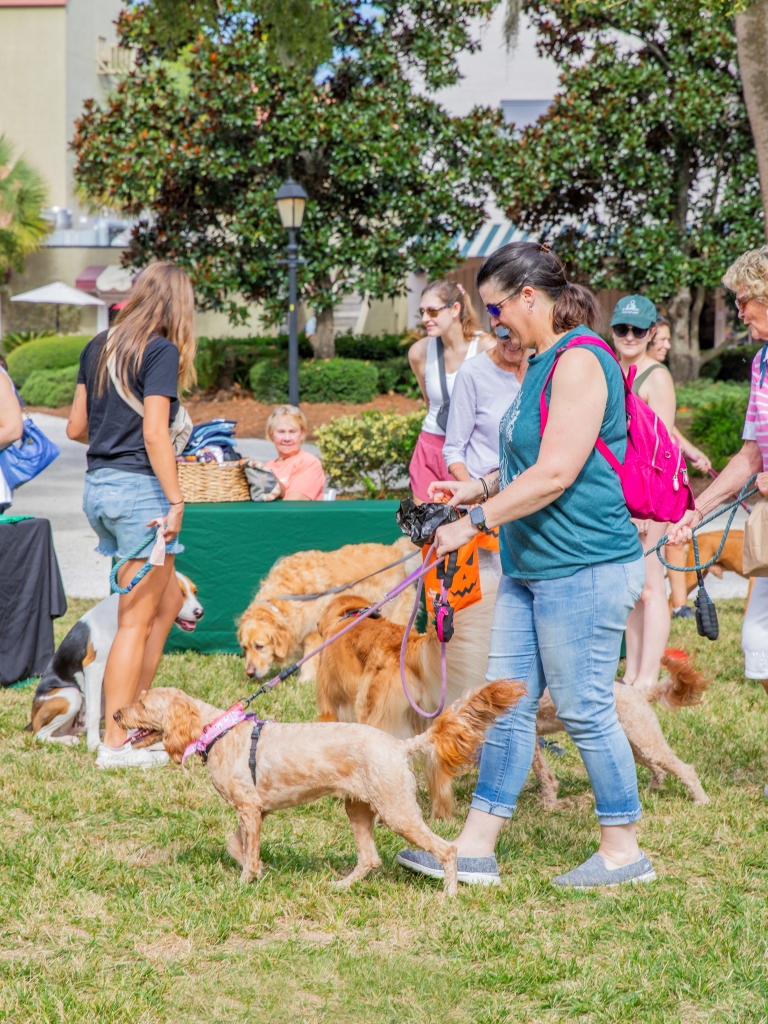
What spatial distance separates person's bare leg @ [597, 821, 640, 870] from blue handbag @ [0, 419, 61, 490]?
3.93 m

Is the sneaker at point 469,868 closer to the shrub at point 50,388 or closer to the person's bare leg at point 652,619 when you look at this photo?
the person's bare leg at point 652,619

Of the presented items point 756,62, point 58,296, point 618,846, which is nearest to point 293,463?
point 618,846

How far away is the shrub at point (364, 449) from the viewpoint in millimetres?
10383

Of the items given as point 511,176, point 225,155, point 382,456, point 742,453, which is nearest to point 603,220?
point 511,176

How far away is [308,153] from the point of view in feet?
68.9

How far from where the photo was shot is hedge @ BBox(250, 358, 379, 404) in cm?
2161

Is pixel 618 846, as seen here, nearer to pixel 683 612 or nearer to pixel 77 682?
pixel 77 682

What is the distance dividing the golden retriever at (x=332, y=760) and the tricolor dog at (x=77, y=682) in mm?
1519

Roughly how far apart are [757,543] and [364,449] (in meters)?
6.57

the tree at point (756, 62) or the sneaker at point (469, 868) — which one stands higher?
the tree at point (756, 62)

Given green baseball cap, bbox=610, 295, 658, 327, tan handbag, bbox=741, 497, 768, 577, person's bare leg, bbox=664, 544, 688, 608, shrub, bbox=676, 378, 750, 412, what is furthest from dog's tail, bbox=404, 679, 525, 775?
shrub, bbox=676, 378, 750, 412

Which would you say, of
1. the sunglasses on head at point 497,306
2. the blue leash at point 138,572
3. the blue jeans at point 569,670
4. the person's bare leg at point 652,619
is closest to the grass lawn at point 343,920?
the blue jeans at point 569,670

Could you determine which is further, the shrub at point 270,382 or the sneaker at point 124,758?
the shrub at point 270,382

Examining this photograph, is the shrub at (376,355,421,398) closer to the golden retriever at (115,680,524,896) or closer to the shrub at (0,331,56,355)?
the shrub at (0,331,56,355)
